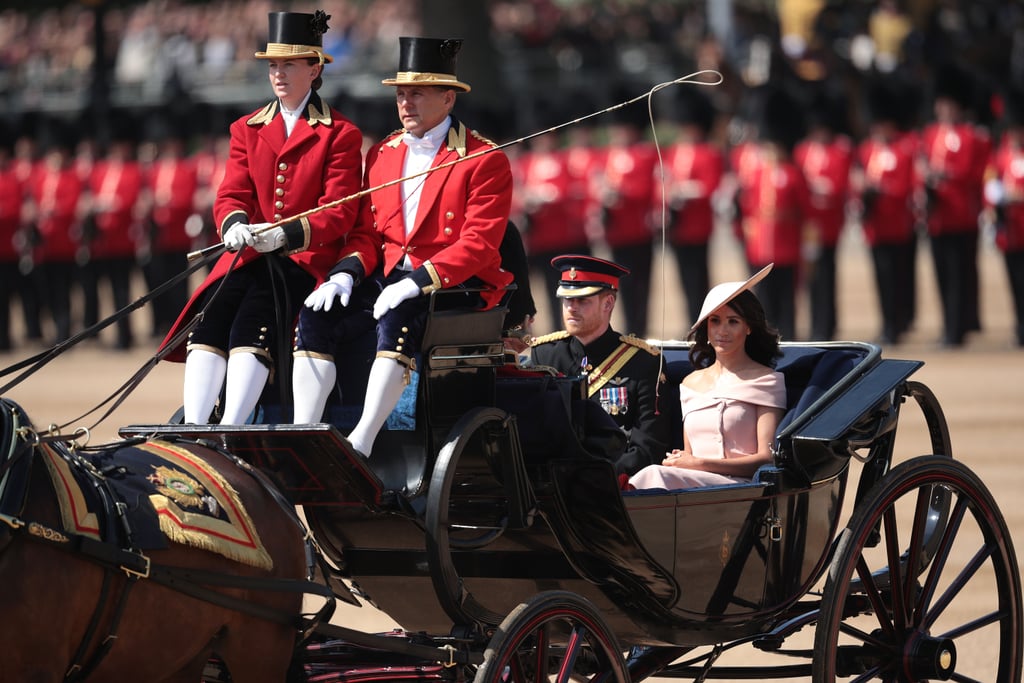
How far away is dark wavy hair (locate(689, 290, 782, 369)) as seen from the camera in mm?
5617

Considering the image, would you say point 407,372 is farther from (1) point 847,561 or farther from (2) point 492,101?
(2) point 492,101

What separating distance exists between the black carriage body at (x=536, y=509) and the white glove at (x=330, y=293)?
0.23m

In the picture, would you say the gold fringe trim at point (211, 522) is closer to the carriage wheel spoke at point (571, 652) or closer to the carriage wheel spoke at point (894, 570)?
the carriage wheel spoke at point (571, 652)

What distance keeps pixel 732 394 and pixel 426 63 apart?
137cm

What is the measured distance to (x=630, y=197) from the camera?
1590 cm

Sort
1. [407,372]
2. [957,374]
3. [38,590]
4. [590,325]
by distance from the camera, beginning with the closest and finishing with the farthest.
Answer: [38,590]
[407,372]
[590,325]
[957,374]

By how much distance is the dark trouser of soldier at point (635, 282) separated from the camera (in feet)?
52.7

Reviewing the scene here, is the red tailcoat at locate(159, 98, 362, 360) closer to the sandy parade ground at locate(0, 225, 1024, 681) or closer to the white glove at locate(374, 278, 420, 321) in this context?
the white glove at locate(374, 278, 420, 321)

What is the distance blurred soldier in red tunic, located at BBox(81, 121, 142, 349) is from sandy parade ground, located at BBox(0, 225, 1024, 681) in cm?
Answer: 52

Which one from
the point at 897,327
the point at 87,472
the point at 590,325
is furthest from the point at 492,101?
the point at 87,472

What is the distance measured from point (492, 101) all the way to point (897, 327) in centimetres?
806

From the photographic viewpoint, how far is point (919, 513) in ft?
17.6

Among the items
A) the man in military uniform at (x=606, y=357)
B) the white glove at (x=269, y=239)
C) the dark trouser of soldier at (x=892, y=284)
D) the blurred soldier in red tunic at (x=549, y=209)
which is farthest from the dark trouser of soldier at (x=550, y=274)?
the white glove at (x=269, y=239)

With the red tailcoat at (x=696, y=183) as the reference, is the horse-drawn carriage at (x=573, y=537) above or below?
below
